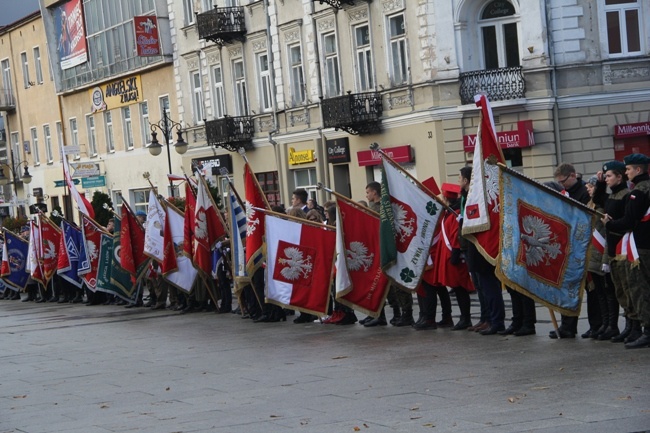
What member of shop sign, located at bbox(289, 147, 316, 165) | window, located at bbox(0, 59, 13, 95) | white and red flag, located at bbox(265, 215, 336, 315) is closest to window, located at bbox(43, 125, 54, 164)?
window, located at bbox(0, 59, 13, 95)

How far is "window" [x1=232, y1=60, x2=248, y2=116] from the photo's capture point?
44.2 metres

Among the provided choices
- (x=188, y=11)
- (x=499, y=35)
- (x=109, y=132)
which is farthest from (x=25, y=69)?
(x=499, y=35)

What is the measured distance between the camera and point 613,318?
13.5m

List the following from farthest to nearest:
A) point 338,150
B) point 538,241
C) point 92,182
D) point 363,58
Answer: point 92,182, point 338,150, point 363,58, point 538,241

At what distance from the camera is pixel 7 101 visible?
6562 cm

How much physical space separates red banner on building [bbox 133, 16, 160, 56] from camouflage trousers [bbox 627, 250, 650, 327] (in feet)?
119

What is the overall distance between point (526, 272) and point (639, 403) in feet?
15.3

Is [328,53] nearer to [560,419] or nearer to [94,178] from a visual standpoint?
[94,178]

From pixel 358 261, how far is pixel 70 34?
42.6 metres

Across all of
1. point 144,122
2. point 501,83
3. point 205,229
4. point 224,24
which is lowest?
point 205,229

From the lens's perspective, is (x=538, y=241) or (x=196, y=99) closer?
(x=538, y=241)

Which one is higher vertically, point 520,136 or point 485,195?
point 520,136

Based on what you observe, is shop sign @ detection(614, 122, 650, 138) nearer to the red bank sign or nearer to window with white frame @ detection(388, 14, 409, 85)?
the red bank sign

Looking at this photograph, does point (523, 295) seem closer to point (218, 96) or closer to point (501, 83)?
point (501, 83)
